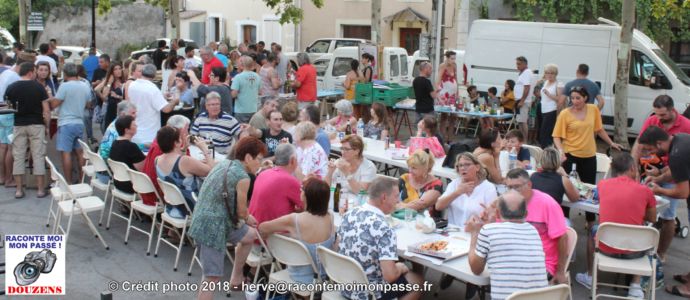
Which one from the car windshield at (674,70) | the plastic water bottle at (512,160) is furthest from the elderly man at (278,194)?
the car windshield at (674,70)

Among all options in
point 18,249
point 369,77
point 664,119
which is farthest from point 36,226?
point 369,77

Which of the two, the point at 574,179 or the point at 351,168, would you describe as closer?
the point at 351,168

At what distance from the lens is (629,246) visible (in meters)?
5.76

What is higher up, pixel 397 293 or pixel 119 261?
pixel 397 293

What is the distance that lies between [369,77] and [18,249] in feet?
32.6

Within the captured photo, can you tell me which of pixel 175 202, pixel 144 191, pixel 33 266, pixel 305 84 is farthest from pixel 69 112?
pixel 305 84

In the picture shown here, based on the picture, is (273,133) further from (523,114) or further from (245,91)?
(523,114)

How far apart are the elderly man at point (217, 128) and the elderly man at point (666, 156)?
436 centimetres

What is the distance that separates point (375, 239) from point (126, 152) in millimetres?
3742

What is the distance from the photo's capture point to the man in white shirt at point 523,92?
1311cm

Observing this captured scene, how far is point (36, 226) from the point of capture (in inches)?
320

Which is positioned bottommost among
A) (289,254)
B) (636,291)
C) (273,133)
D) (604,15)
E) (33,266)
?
(636,291)

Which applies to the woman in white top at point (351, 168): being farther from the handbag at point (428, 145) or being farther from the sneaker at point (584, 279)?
the sneaker at point (584, 279)

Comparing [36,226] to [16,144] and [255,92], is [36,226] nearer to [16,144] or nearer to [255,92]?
[16,144]
